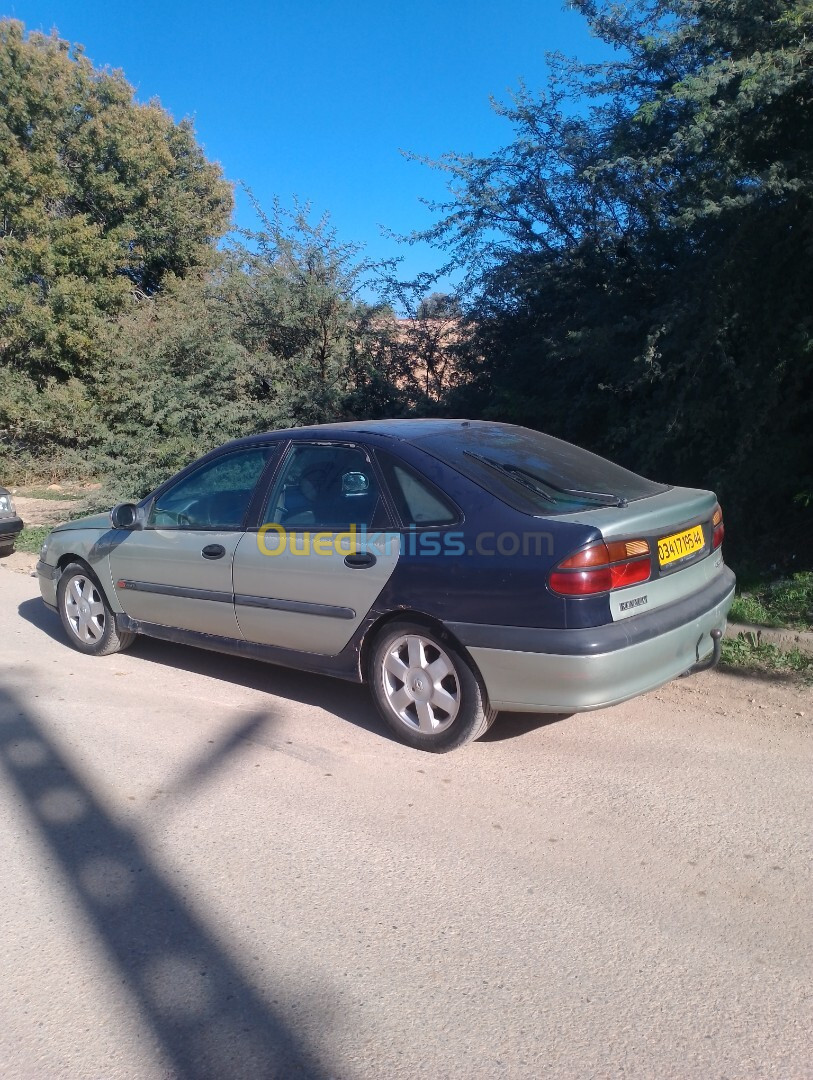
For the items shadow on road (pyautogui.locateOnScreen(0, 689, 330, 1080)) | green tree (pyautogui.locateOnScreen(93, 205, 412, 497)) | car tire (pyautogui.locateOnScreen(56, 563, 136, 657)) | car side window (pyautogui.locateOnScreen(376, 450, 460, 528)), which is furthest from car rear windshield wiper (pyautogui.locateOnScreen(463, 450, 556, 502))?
A: green tree (pyautogui.locateOnScreen(93, 205, 412, 497))

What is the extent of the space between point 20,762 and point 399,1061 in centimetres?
284

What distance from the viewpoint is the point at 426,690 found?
4246 mm

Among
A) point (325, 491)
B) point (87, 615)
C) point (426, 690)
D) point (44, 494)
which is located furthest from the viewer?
point (44, 494)

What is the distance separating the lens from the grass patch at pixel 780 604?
19.0 ft

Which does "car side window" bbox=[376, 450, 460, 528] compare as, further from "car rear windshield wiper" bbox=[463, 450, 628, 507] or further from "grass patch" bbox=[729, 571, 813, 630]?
"grass patch" bbox=[729, 571, 813, 630]

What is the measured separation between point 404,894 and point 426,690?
1233 millimetres

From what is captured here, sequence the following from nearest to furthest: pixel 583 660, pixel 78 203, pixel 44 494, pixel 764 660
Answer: pixel 583 660 → pixel 764 660 → pixel 44 494 → pixel 78 203

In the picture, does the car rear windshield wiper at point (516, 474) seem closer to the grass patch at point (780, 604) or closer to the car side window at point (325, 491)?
the car side window at point (325, 491)

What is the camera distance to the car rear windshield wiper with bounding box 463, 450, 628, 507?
13.6 feet

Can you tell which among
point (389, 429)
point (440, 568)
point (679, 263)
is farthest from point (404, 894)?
point (679, 263)

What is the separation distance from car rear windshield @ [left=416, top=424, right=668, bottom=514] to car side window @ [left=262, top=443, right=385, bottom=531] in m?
0.38

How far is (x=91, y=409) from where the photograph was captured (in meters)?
15.9

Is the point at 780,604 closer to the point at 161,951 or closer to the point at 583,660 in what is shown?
the point at 583,660

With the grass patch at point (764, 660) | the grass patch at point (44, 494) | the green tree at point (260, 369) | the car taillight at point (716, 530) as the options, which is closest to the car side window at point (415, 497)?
the car taillight at point (716, 530)
